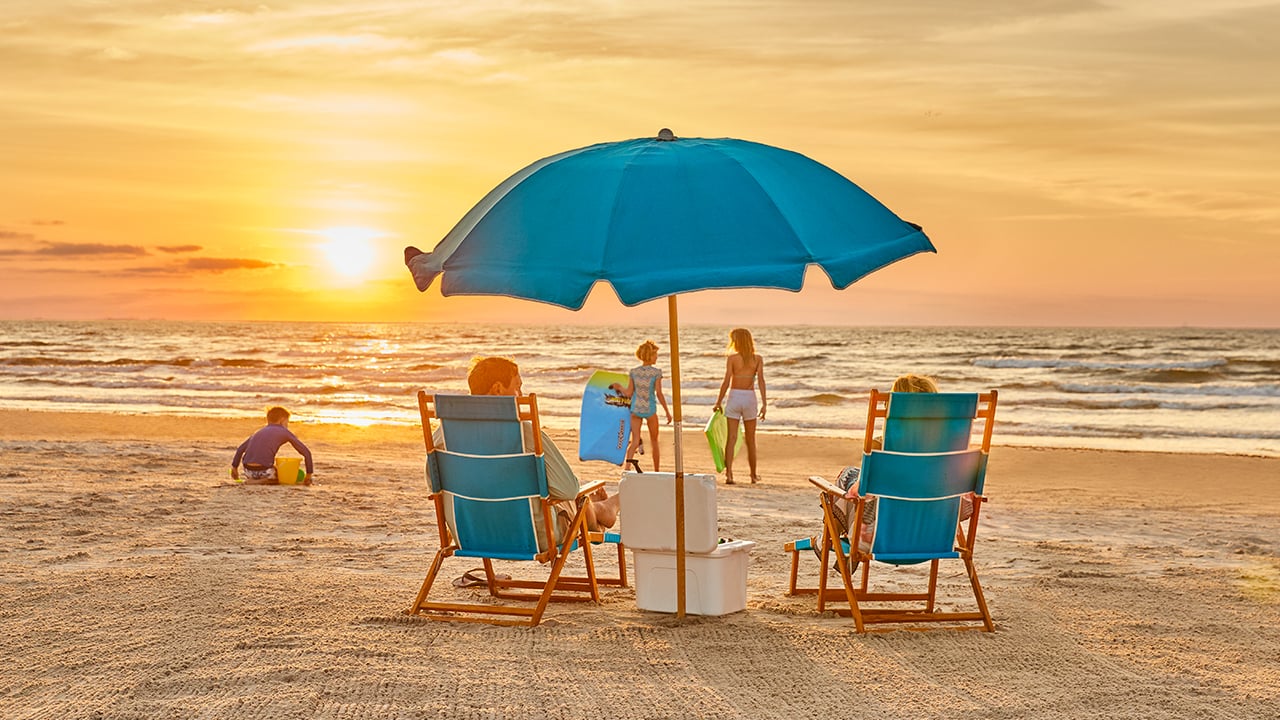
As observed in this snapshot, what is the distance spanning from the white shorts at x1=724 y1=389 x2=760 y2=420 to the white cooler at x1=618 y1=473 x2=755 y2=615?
632 centimetres

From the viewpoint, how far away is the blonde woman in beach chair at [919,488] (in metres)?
5.16

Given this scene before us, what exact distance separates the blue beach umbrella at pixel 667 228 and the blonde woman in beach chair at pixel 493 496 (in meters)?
0.58

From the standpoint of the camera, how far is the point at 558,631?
5.37 metres

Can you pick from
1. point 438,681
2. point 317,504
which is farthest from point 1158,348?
point 438,681

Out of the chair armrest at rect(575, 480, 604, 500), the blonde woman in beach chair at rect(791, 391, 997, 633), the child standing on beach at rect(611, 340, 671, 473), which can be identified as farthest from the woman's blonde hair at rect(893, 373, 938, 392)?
the child standing on beach at rect(611, 340, 671, 473)

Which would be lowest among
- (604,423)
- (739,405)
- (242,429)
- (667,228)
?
(242,429)

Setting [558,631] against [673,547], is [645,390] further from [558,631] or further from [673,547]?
[558,631]

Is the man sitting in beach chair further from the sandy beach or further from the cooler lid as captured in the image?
the sandy beach

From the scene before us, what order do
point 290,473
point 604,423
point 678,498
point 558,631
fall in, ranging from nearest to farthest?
1. point 558,631
2. point 678,498
3. point 290,473
4. point 604,423

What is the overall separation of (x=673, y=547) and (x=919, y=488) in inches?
46.1

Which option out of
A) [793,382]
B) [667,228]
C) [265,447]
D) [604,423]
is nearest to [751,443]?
[604,423]

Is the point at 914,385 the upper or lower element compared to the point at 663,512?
upper

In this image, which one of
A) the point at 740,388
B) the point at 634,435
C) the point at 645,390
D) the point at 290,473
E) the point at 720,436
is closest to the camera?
the point at 290,473

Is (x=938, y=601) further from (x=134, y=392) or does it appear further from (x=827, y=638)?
(x=134, y=392)
